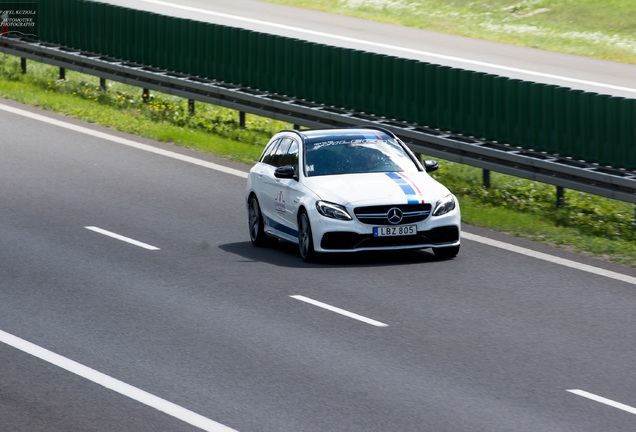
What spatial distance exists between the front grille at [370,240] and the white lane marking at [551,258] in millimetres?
1294

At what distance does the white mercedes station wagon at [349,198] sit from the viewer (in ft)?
54.0

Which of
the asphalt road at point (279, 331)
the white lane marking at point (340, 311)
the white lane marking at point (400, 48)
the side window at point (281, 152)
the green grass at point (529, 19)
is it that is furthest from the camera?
the green grass at point (529, 19)

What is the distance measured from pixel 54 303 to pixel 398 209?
4.11 metres

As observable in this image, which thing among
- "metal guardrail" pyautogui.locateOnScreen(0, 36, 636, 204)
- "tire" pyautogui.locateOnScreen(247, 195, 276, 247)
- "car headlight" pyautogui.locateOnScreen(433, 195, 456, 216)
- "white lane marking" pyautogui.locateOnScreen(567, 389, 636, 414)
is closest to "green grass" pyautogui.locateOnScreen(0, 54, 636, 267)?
"metal guardrail" pyautogui.locateOnScreen(0, 36, 636, 204)

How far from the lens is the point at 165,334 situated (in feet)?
42.8

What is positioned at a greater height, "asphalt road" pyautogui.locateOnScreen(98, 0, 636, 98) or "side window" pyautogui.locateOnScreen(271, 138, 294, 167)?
"side window" pyautogui.locateOnScreen(271, 138, 294, 167)

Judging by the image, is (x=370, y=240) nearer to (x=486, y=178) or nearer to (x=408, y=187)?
(x=408, y=187)

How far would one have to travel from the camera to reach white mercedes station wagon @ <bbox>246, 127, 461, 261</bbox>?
16.5 meters

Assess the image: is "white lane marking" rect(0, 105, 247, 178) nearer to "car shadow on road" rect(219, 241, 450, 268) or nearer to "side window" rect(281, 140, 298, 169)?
"side window" rect(281, 140, 298, 169)

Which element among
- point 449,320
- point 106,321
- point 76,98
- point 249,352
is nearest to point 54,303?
point 106,321

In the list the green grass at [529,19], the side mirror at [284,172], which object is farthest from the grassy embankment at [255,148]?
the green grass at [529,19]

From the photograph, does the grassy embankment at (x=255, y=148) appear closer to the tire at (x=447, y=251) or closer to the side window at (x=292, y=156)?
the tire at (x=447, y=251)

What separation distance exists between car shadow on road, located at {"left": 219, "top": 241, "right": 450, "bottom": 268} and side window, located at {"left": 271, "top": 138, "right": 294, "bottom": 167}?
1.06m

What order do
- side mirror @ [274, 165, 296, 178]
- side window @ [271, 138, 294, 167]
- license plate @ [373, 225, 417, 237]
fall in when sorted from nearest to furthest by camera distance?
license plate @ [373, 225, 417, 237] < side mirror @ [274, 165, 296, 178] < side window @ [271, 138, 294, 167]
